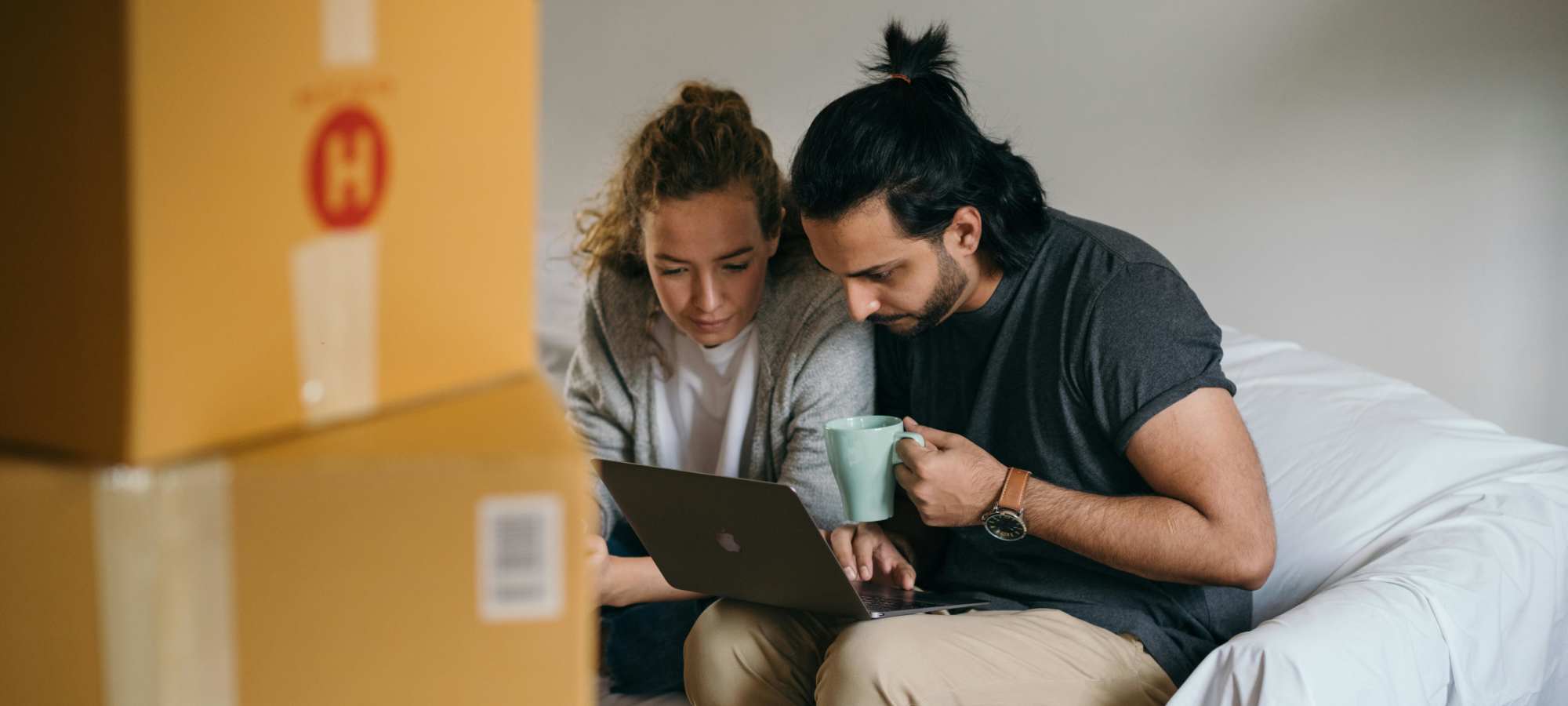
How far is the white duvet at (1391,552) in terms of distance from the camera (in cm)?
115

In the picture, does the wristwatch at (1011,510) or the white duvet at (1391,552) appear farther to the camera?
the wristwatch at (1011,510)

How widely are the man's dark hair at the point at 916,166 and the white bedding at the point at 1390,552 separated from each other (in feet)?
1.38

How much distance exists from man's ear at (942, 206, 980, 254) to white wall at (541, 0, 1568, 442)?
69 cm

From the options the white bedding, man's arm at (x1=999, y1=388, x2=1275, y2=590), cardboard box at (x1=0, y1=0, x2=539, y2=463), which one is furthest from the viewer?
man's arm at (x1=999, y1=388, x2=1275, y2=590)

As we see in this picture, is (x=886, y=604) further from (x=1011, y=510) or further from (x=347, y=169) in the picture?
(x=347, y=169)

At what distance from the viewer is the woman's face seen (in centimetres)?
155

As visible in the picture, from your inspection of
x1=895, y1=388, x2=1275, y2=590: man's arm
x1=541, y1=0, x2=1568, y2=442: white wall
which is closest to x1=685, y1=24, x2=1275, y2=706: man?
x1=895, y1=388, x2=1275, y2=590: man's arm

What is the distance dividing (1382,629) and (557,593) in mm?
954

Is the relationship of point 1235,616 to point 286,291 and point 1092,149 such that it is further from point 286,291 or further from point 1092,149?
point 286,291

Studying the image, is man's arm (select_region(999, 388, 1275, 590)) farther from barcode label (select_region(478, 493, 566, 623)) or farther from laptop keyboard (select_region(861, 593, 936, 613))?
barcode label (select_region(478, 493, 566, 623))

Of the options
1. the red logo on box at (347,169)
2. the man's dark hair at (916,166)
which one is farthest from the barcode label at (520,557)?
the man's dark hair at (916,166)

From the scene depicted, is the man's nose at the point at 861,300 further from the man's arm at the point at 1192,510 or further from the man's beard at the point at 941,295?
the man's arm at the point at 1192,510

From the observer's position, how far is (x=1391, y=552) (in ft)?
4.42

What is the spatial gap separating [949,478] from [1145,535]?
0.67 ft
